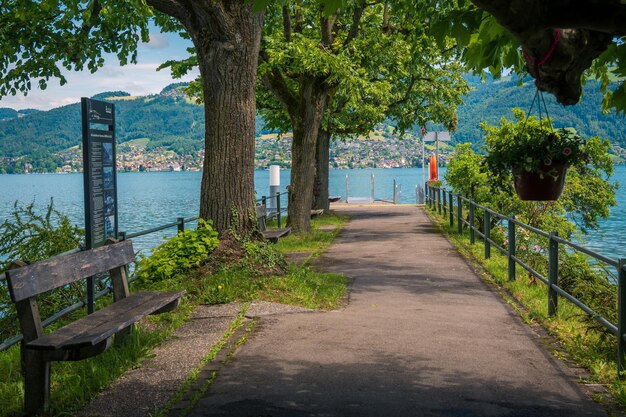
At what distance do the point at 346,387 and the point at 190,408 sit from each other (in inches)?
48.7

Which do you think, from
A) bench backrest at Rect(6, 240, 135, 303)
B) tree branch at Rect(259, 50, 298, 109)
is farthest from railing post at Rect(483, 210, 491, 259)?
bench backrest at Rect(6, 240, 135, 303)

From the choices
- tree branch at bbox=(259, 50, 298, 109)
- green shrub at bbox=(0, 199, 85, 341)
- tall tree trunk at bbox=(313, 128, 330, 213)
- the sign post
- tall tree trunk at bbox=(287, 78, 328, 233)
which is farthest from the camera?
tall tree trunk at bbox=(313, 128, 330, 213)

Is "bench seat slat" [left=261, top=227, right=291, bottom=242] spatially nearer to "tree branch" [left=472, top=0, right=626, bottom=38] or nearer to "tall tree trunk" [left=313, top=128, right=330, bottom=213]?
"tree branch" [left=472, top=0, right=626, bottom=38]

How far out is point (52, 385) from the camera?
618 cm

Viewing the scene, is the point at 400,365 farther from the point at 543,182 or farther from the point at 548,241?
the point at 548,241

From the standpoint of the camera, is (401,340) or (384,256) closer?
(401,340)

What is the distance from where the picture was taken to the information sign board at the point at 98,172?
7809 millimetres

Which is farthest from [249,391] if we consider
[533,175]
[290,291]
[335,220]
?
[335,220]

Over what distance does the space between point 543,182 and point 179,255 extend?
18.2 ft

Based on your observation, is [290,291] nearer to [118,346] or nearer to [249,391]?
[118,346]

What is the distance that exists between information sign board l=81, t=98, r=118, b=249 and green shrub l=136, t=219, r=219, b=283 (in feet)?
7.02

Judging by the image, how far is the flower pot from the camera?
22.7 feet

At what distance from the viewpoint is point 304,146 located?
66.7 ft

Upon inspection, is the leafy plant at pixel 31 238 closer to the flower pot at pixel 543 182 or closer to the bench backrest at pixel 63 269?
the bench backrest at pixel 63 269
